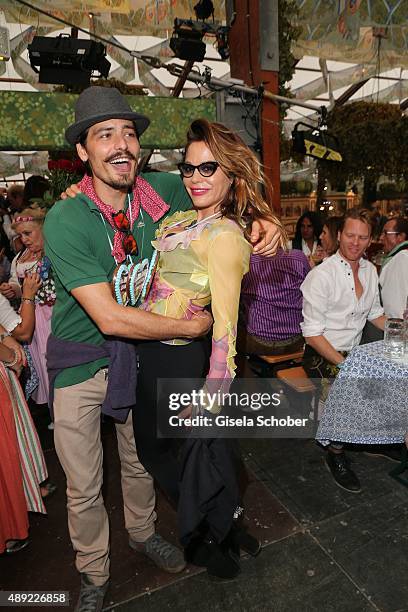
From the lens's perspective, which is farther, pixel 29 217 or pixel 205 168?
pixel 29 217

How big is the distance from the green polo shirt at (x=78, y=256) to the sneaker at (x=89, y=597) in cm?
107

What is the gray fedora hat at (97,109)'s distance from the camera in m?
1.89

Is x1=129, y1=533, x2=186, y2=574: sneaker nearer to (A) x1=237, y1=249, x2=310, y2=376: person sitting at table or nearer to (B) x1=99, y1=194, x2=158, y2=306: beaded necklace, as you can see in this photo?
(B) x1=99, y1=194, x2=158, y2=306: beaded necklace

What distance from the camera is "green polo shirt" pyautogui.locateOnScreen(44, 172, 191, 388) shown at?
5.86 ft

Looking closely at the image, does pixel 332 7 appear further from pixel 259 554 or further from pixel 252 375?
pixel 259 554

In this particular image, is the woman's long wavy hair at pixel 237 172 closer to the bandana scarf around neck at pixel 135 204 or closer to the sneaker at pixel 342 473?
the bandana scarf around neck at pixel 135 204

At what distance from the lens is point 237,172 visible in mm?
1922

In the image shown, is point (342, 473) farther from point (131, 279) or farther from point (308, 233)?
point (308, 233)

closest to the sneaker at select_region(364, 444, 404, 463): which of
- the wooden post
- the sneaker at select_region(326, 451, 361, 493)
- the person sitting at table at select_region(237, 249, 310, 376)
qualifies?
the sneaker at select_region(326, 451, 361, 493)

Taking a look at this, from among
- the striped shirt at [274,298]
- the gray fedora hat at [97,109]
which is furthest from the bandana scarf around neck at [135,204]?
the striped shirt at [274,298]

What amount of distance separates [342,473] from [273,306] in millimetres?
1597

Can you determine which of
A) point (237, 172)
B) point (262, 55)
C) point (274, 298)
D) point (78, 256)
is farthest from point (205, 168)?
point (262, 55)

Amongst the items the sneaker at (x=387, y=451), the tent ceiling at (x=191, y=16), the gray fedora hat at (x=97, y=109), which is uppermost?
the tent ceiling at (x=191, y=16)

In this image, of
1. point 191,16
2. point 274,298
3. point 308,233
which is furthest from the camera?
point 308,233
